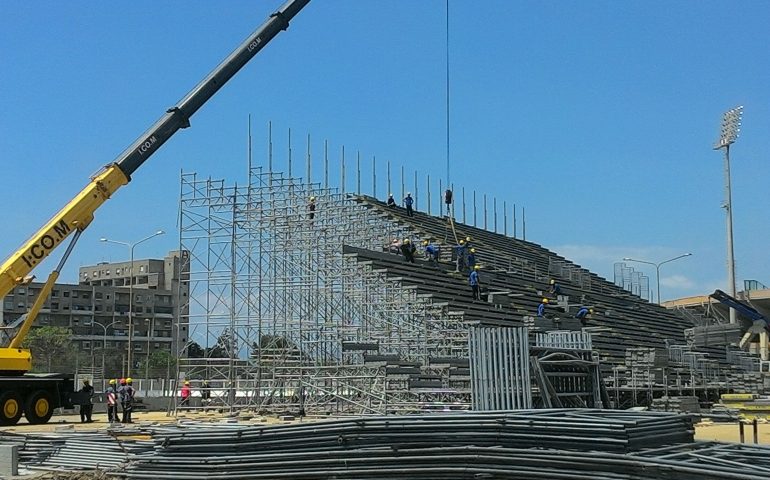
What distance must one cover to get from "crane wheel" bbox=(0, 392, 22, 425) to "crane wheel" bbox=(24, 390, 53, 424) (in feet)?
1.01

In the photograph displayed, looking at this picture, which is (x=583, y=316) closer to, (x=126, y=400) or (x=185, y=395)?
(x=185, y=395)

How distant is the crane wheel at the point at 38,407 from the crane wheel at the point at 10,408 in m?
0.31

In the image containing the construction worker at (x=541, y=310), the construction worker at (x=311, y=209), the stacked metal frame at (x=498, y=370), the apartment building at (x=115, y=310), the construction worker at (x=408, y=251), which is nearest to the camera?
the stacked metal frame at (x=498, y=370)

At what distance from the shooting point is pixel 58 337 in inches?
3391

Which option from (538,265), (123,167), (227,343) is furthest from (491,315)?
(538,265)

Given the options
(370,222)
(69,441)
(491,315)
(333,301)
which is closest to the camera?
(69,441)

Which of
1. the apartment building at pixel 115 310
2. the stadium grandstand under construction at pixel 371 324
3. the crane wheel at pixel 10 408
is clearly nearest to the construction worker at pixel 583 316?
the stadium grandstand under construction at pixel 371 324

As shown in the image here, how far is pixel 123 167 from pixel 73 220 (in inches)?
98.7

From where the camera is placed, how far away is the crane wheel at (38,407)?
29797mm

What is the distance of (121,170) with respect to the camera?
31094 millimetres

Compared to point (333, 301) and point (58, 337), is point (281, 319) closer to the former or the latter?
point (333, 301)

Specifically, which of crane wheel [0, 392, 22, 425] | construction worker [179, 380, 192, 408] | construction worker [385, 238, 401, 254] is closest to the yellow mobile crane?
crane wheel [0, 392, 22, 425]

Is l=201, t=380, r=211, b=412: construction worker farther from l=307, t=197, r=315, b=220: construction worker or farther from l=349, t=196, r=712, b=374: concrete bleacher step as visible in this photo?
l=349, t=196, r=712, b=374: concrete bleacher step

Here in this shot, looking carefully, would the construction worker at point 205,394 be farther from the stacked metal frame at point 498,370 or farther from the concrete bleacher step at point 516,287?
the stacked metal frame at point 498,370
